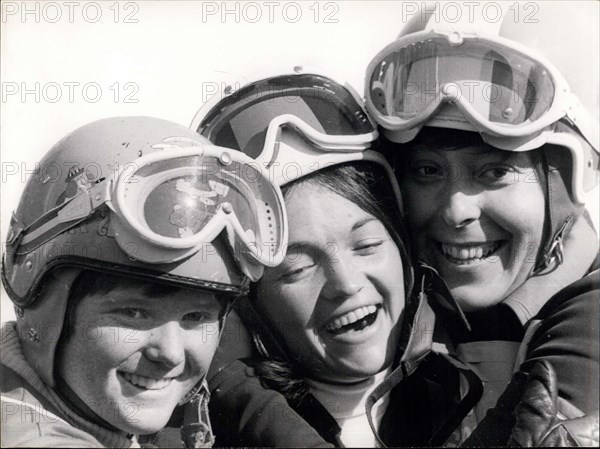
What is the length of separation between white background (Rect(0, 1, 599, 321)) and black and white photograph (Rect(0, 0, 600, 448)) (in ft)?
0.03

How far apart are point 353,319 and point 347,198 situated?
1.74 ft

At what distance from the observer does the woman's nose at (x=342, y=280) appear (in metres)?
3.95

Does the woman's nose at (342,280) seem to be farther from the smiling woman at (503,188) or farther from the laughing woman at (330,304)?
the smiling woman at (503,188)

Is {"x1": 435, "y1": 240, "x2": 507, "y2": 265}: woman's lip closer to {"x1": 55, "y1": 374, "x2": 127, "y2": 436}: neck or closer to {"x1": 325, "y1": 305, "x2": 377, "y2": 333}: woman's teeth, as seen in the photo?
{"x1": 325, "y1": 305, "x2": 377, "y2": 333}: woman's teeth

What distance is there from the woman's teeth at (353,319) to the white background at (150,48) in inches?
42.4

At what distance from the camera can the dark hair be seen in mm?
4074

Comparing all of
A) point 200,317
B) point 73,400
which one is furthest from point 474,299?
point 73,400

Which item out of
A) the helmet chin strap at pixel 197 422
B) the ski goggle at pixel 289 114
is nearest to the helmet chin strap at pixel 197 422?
the helmet chin strap at pixel 197 422

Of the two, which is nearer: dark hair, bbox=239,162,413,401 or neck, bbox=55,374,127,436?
neck, bbox=55,374,127,436

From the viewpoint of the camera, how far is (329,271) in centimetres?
397

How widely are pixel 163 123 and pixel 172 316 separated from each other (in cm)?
78

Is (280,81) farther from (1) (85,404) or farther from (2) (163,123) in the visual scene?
(1) (85,404)

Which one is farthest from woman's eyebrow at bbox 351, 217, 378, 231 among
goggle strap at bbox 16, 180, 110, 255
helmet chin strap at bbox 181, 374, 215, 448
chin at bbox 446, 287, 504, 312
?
goggle strap at bbox 16, 180, 110, 255

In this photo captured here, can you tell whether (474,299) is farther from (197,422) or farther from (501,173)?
(197,422)
